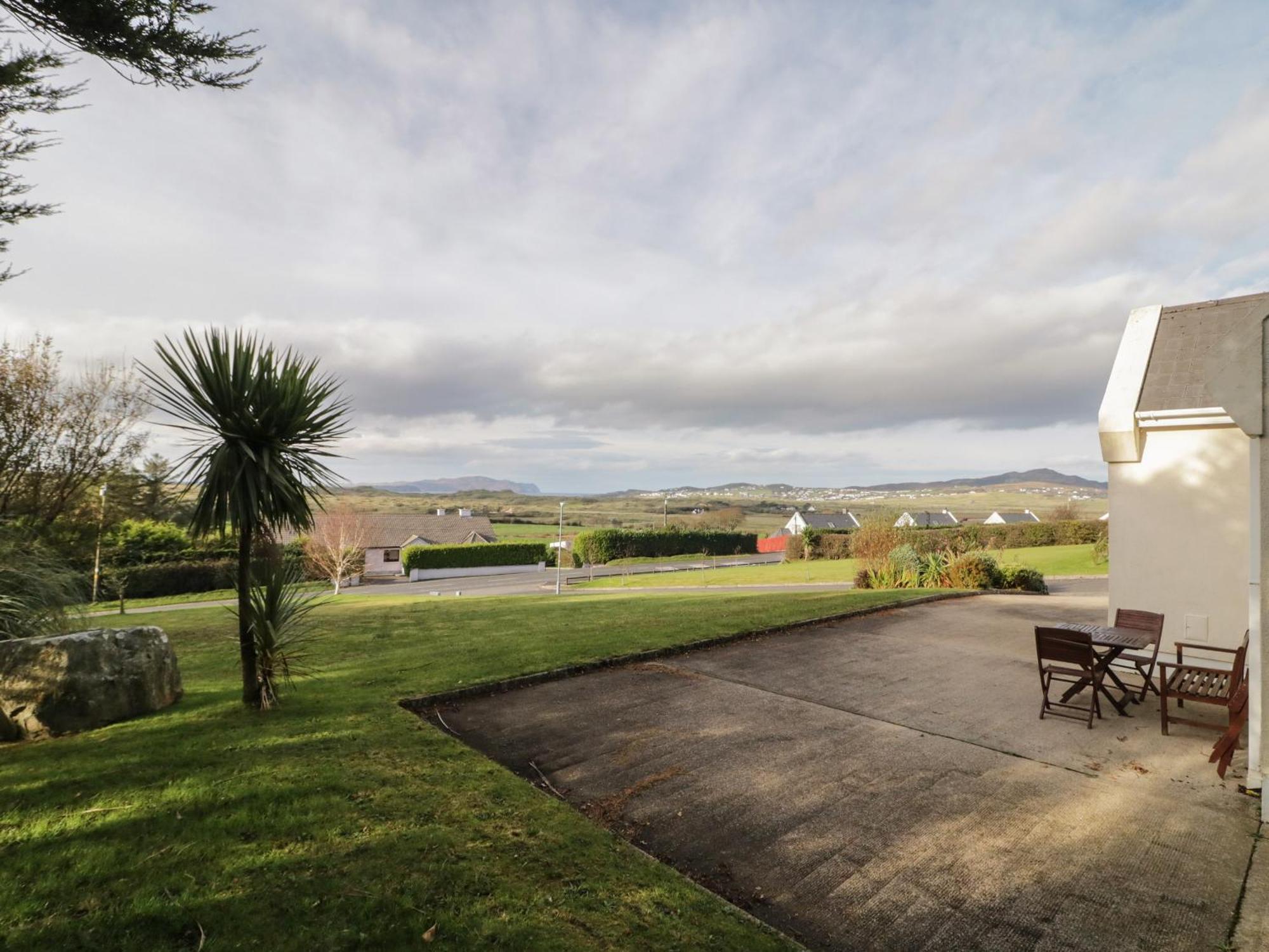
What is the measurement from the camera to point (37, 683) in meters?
5.33

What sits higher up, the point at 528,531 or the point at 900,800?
the point at 900,800

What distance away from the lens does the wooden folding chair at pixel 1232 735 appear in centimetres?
519

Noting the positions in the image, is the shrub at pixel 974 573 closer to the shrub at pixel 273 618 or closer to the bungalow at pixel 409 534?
the shrub at pixel 273 618

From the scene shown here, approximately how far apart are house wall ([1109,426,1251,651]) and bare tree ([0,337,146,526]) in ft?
73.5

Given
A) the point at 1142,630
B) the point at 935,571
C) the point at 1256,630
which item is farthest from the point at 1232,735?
the point at 935,571

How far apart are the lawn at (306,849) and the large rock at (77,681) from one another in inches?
9.8

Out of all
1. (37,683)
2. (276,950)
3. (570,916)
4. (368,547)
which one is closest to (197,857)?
(276,950)

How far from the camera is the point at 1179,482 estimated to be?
8.49m

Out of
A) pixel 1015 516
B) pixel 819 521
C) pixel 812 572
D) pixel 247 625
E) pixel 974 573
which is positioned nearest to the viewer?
pixel 247 625

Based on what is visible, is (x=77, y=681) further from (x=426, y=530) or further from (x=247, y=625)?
(x=426, y=530)

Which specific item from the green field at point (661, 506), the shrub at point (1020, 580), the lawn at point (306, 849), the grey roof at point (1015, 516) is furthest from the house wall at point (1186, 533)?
the grey roof at point (1015, 516)

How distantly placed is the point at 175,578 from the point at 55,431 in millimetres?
22178

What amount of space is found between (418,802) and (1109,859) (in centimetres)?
470

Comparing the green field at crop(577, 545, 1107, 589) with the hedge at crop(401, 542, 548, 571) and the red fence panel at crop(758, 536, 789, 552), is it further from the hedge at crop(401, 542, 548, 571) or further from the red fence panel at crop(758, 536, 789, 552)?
the red fence panel at crop(758, 536, 789, 552)
